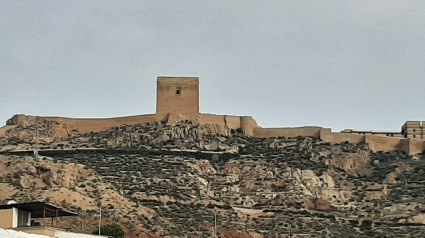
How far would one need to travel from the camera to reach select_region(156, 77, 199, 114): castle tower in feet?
238

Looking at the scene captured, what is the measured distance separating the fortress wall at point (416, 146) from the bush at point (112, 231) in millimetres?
27759

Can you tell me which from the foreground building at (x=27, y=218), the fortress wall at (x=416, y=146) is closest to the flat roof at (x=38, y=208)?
the foreground building at (x=27, y=218)

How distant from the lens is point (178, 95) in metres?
72.7

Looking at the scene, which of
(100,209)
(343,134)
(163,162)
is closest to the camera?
(100,209)

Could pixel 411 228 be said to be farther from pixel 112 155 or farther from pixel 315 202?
pixel 112 155

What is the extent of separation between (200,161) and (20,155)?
1207cm

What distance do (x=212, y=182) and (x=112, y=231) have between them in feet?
61.1

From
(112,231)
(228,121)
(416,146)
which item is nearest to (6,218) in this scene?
(112,231)

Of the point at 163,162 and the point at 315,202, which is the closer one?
the point at 315,202

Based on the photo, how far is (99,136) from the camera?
72.5 m

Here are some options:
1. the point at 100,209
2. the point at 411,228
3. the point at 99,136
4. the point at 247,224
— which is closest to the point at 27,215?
the point at 100,209

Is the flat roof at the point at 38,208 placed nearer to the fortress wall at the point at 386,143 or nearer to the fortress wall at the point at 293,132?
the fortress wall at the point at 293,132

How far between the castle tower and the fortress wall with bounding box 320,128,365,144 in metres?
9.34

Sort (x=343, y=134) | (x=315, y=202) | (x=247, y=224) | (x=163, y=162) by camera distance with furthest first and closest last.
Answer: (x=343, y=134) < (x=163, y=162) < (x=315, y=202) < (x=247, y=224)
